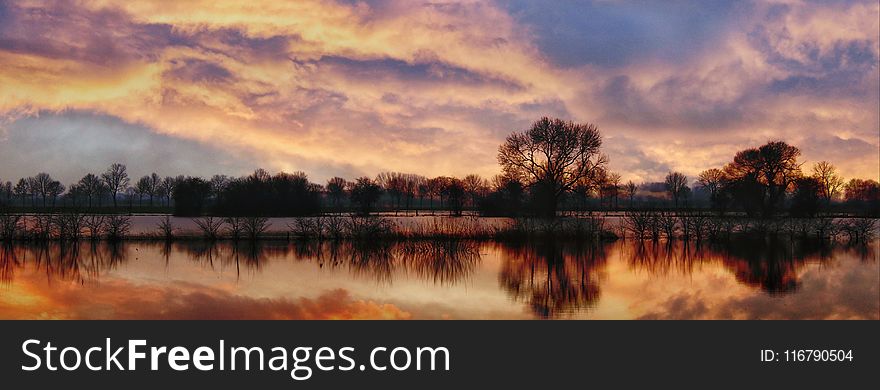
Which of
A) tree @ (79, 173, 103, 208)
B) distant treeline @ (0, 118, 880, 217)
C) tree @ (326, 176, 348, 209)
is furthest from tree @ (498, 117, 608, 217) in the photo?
tree @ (79, 173, 103, 208)

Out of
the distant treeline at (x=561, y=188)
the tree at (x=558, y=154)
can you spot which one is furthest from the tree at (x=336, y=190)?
the tree at (x=558, y=154)

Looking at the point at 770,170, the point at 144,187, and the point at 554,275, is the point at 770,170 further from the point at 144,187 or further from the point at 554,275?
the point at 144,187

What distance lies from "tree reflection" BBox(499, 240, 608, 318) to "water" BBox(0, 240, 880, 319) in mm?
59

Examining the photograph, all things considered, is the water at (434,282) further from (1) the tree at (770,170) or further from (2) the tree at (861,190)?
(2) the tree at (861,190)

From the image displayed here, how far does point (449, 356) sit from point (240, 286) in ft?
30.9

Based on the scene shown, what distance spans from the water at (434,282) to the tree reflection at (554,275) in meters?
0.06

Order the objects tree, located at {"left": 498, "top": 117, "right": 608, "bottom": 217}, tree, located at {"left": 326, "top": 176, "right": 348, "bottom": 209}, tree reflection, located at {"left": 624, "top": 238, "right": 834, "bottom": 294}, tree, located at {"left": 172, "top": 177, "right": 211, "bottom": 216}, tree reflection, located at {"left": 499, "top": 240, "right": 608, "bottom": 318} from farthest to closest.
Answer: tree, located at {"left": 326, "top": 176, "right": 348, "bottom": 209} → tree, located at {"left": 172, "top": 177, "right": 211, "bottom": 216} → tree, located at {"left": 498, "top": 117, "right": 608, "bottom": 217} → tree reflection, located at {"left": 624, "top": 238, "right": 834, "bottom": 294} → tree reflection, located at {"left": 499, "top": 240, "right": 608, "bottom": 318}

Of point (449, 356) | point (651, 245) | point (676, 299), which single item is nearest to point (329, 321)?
point (449, 356)

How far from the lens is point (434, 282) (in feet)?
57.6

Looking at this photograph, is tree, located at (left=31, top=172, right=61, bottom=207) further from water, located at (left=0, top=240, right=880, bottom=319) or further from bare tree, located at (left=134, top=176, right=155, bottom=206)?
water, located at (left=0, top=240, right=880, bottom=319)

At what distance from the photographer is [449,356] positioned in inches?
382

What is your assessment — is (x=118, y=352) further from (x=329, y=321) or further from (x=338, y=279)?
(x=338, y=279)

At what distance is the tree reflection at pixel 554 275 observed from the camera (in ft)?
46.8

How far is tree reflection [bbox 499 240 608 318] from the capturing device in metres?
14.3
